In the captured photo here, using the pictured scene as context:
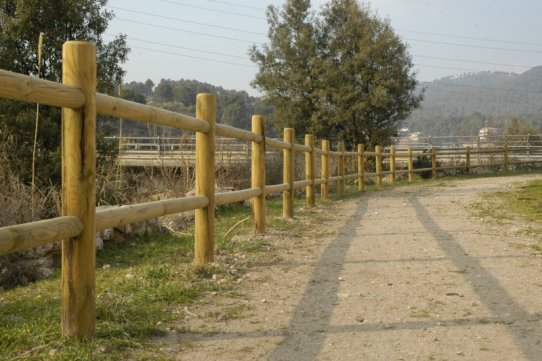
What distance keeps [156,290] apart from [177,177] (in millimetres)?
6771

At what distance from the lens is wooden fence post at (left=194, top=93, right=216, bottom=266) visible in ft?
14.9

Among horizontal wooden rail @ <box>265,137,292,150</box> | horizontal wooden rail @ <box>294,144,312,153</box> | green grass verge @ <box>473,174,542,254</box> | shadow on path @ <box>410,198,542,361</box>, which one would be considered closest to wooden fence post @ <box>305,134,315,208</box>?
horizontal wooden rail @ <box>294,144,312,153</box>

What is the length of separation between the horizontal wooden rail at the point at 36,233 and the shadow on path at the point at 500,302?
207 centimetres

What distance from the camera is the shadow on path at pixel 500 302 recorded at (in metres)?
2.74

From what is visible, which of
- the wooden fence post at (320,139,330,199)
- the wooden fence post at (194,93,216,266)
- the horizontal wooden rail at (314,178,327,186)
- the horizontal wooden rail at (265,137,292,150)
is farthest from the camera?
the wooden fence post at (320,139,330,199)

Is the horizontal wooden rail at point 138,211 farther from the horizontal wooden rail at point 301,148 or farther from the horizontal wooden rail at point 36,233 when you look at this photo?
the horizontal wooden rail at point 301,148

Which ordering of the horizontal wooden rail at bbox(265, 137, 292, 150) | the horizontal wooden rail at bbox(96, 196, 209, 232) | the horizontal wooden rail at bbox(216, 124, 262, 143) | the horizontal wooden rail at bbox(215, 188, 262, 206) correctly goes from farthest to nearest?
the horizontal wooden rail at bbox(265, 137, 292, 150) < the horizontal wooden rail at bbox(216, 124, 262, 143) < the horizontal wooden rail at bbox(215, 188, 262, 206) < the horizontal wooden rail at bbox(96, 196, 209, 232)

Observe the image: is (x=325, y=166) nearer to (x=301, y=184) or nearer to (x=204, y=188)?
(x=301, y=184)

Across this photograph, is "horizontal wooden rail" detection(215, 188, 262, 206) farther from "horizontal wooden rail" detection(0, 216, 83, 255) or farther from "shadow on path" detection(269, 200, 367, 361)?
"horizontal wooden rail" detection(0, 216, 83, 255)

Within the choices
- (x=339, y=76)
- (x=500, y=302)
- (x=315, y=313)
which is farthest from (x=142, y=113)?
(x=339, y=76)

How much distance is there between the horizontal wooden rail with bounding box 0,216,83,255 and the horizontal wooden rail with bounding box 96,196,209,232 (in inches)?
9.9

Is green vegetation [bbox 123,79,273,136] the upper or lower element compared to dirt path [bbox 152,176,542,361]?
upper

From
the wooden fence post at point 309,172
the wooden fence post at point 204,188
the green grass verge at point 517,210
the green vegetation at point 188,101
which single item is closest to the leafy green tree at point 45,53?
the green vegetation at point 188,101

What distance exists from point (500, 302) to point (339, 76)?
76.1 feet
